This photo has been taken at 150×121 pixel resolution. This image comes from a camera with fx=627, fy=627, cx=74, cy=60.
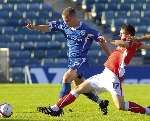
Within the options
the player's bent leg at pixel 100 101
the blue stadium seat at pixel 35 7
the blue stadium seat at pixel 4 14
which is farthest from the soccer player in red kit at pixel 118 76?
the blue stadium seat at pixel 4 14

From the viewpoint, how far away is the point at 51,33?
33.8 meters

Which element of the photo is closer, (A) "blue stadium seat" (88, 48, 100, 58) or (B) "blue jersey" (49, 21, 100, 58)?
(B) "blue jersey" (49, 21, 100, 58)

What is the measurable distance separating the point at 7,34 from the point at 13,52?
1.46 meters

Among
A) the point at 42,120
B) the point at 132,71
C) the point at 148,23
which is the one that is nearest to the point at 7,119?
the point at 42,120

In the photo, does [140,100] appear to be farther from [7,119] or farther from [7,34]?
[7,34]

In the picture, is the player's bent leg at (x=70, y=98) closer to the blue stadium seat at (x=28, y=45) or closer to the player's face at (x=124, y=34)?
the player's face at (x=124, y=34)

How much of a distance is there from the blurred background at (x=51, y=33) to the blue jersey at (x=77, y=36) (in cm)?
1738

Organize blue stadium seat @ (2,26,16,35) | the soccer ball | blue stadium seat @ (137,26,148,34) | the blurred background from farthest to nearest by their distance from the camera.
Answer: blue stadium seat @ (2,26,16,35) → blue stadium seat @ (137,26,148,34) → the blurred background → the soccer ball

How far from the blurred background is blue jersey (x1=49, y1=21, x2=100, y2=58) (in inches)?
684

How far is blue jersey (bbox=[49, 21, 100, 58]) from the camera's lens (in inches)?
493

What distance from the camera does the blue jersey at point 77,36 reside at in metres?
12.5

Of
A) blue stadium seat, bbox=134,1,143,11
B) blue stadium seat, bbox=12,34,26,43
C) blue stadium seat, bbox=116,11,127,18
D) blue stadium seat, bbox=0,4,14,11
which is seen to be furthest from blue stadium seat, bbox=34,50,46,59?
blue stadium seat, bbox=134,1,143,11

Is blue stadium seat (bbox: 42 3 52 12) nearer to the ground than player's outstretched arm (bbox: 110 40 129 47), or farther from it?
farther from it

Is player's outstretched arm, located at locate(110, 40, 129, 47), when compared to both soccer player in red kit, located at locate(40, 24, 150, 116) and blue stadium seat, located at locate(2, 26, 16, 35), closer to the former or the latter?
soccer player in red kit, located at locate(40, 24, 150, 116)
